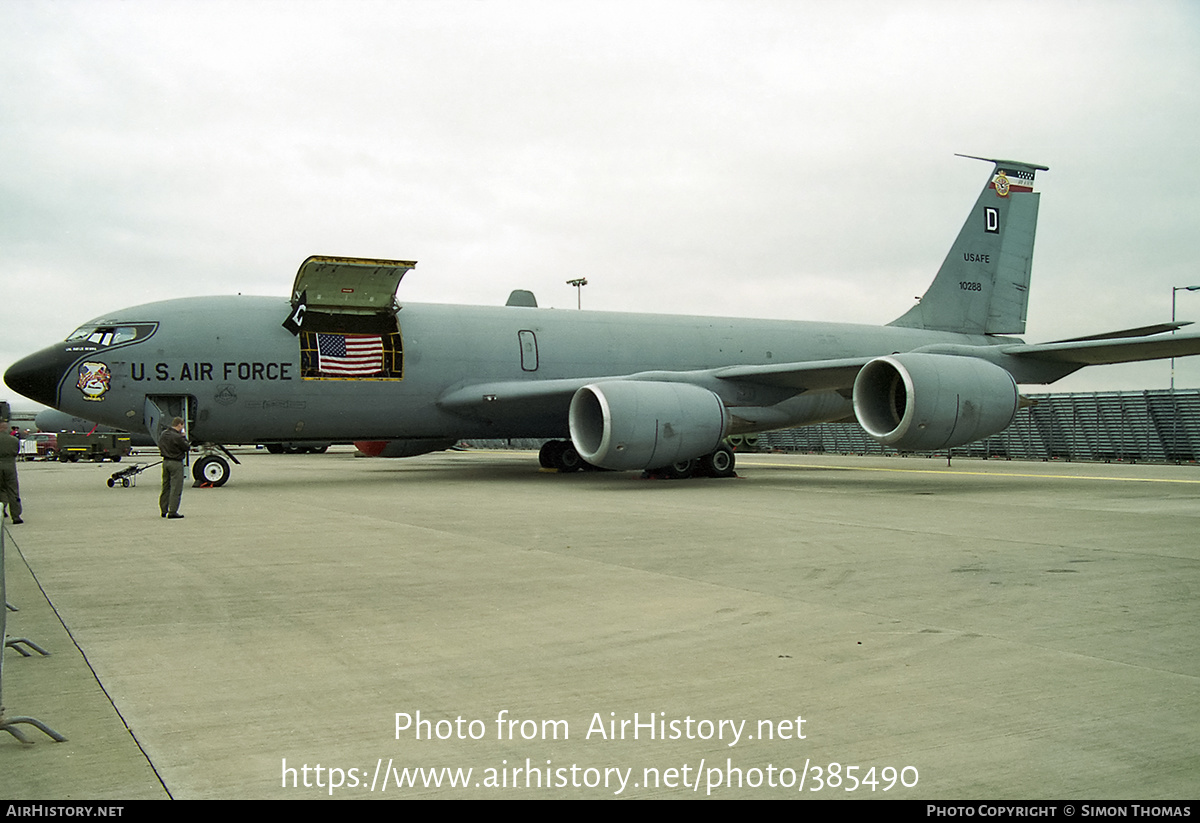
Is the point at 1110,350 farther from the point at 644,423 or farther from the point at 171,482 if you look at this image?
the point at 171,482

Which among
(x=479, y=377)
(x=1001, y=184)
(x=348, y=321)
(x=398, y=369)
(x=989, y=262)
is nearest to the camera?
(x=348, y=321)

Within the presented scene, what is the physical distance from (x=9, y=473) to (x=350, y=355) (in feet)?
20.4

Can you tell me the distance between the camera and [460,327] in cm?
1847

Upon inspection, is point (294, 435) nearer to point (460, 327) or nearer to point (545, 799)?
point (460, 327)

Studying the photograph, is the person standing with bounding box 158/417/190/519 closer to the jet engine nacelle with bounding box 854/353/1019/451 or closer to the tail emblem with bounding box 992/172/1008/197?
the jet engine nacelle with bounding box 854/353/1019/451

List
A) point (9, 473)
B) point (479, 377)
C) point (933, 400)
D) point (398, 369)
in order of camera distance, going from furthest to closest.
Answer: point (479, 377) < point (398, 369) < point (933, 400) < point (9, 473)

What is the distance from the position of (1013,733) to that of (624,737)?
1.41m

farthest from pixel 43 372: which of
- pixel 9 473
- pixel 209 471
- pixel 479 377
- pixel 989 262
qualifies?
pixel 989 262

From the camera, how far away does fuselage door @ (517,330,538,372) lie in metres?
18.8

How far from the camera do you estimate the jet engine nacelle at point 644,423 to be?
15.1 meters

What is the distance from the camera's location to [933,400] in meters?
14.6

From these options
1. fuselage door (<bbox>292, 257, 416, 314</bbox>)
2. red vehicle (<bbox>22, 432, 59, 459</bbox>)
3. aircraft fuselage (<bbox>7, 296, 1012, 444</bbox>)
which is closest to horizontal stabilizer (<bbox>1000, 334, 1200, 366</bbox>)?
aircraft fuselage (<bbox>7, 296, 1012, 444</bbox>)

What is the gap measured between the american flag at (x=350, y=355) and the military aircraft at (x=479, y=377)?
0.03 metres

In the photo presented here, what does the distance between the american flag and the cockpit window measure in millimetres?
2835
